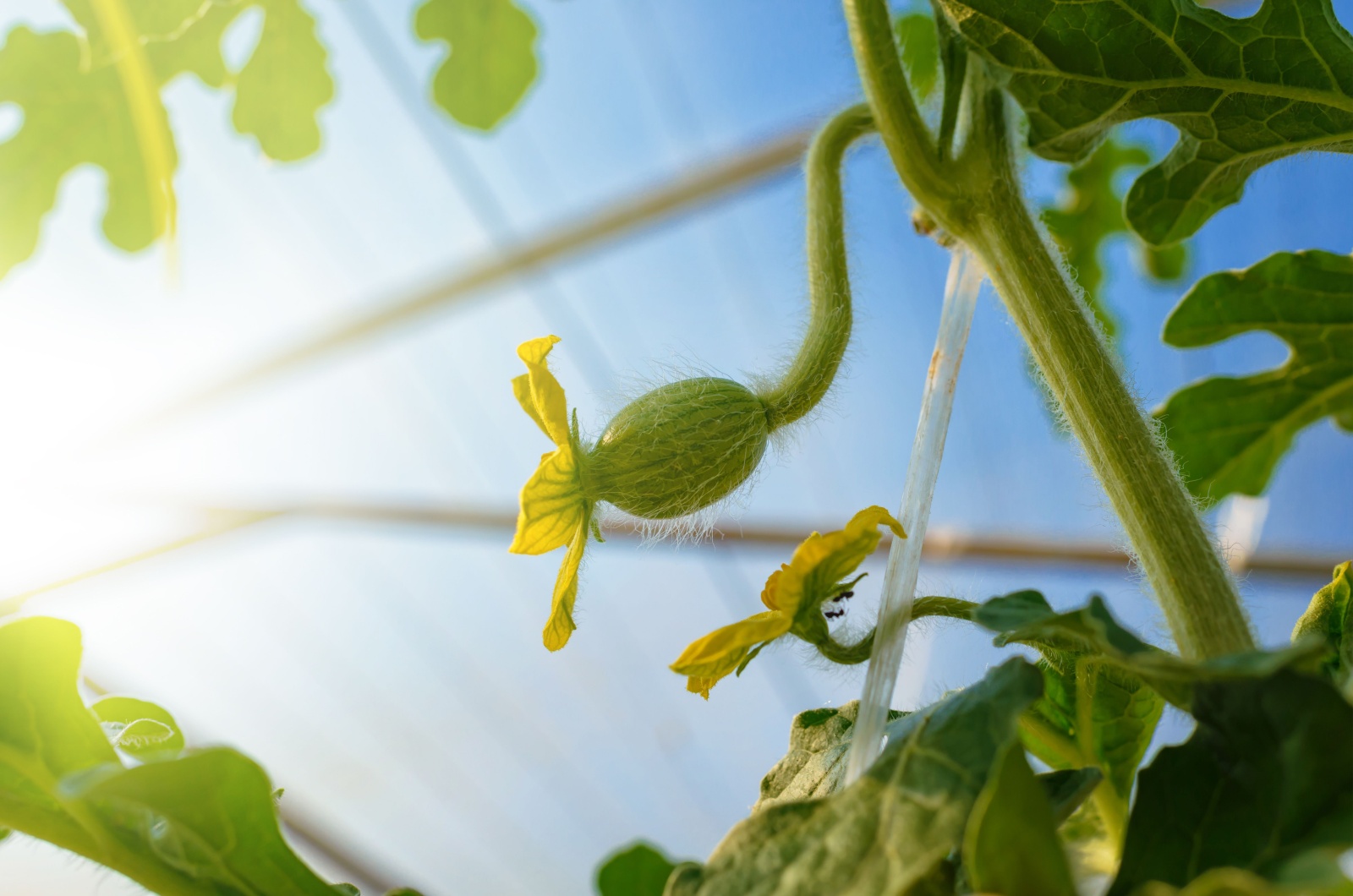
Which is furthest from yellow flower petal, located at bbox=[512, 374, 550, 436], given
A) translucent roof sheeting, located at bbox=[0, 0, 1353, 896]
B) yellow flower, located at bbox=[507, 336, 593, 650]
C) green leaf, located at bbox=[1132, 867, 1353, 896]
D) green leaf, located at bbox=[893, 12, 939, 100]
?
translucent roof sheeting, located at bbox=[0, 0, 1353, 896]

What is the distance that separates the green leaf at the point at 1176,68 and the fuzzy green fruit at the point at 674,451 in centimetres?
27

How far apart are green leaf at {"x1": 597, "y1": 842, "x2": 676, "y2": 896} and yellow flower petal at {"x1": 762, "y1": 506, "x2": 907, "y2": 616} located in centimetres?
14

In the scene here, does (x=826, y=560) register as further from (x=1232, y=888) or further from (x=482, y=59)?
(x=482, y=59)

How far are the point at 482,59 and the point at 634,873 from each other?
36.3 inches

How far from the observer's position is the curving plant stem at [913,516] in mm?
458

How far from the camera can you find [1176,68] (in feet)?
1.95

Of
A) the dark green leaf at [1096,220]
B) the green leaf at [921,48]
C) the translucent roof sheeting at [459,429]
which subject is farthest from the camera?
the translucent roof sheeting at [459,429]

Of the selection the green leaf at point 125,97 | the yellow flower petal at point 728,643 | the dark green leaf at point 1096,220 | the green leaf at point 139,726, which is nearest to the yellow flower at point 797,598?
the yellow flower petal at point 728,643

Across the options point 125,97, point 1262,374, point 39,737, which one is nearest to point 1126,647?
point 39,737

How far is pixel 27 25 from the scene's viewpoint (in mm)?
958

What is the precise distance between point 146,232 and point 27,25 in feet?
0.74

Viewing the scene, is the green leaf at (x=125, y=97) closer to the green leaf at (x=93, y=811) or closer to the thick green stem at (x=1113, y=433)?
the green leaf at (x=93, y=811)

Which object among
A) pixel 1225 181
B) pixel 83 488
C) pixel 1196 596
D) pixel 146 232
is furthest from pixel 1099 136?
pixel 83 488

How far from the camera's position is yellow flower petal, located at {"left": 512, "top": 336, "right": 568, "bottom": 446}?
1.71ft
